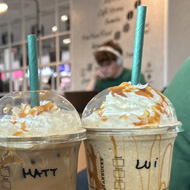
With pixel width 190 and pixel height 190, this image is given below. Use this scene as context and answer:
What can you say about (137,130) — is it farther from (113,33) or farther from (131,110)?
(113,33)

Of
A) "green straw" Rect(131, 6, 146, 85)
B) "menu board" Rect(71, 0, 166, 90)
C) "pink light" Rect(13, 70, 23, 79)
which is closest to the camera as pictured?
"green straw" Rect(131, 6, 146, 85)

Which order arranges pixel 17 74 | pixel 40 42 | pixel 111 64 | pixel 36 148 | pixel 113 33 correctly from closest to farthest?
pixel 36 148
pixel 111 64
pixel 113 33
pixel 40 42
pixel 17 74

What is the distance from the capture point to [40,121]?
649 millimetres

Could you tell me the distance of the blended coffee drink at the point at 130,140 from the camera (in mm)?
691

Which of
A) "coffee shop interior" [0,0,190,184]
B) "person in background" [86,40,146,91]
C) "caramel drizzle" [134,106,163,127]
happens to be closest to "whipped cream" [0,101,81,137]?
"caramel drizzle" [134,106,163,127]

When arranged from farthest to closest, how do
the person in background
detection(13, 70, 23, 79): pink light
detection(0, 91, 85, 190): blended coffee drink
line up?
detection(13, 70, 23, 79): pink light
the person in background
detection(0, 91, 85, 190): blended coffee drink

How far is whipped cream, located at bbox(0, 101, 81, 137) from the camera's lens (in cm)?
64

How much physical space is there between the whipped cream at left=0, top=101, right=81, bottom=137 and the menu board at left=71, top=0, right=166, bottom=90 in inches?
87.5

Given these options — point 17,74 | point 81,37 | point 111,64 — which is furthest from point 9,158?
point 17,74

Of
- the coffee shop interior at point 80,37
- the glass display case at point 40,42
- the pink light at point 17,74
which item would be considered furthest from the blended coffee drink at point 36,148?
the pink light at point 17,74

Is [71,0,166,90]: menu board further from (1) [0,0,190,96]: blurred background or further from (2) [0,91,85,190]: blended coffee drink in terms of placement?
(2) [0,91,85,190]: blended coffee drink

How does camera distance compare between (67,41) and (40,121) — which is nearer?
(40,121)

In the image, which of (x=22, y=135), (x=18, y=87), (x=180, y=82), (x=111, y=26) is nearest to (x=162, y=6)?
(x=111, y=26)

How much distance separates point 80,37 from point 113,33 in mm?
757
